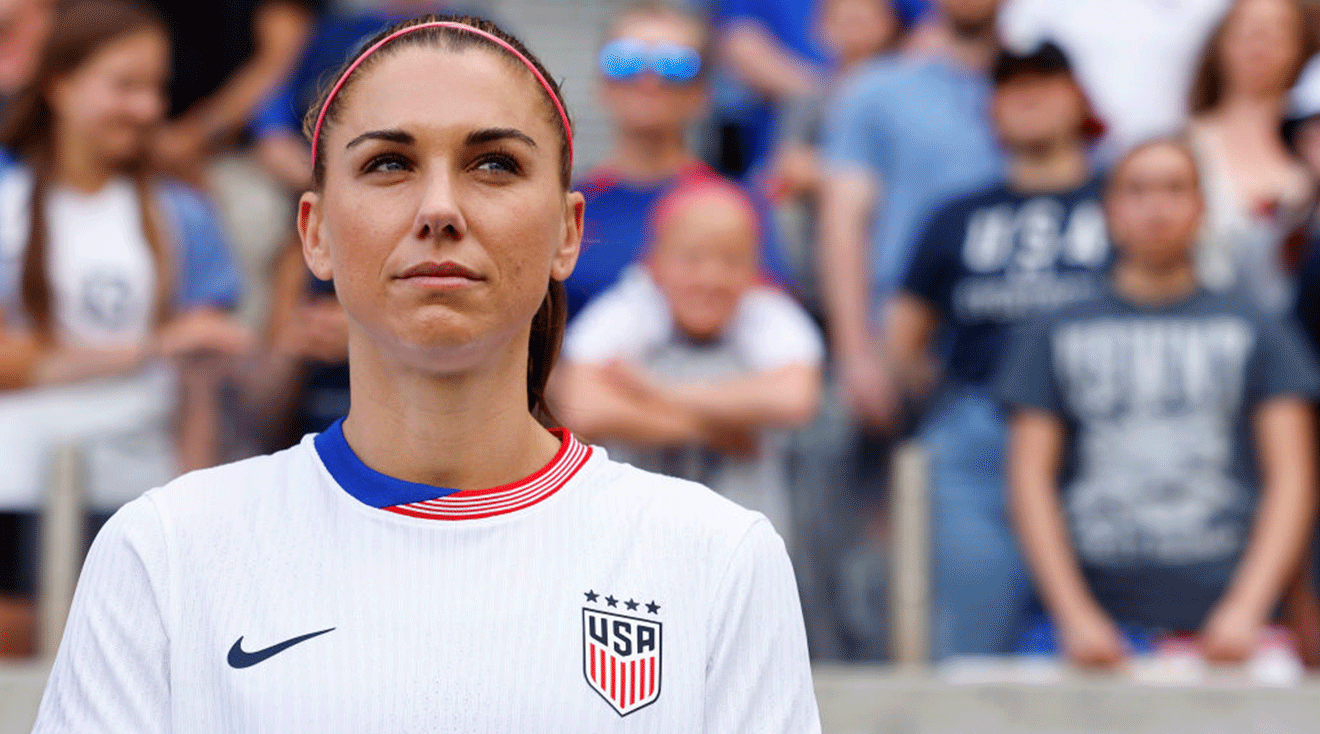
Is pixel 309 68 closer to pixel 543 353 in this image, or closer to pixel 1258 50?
pixel 1258 50

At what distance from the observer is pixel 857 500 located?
5.65 meters

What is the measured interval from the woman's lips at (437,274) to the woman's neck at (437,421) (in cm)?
14

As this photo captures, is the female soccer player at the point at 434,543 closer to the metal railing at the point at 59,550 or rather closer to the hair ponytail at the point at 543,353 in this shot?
the hair ponytail at the point at 543,353

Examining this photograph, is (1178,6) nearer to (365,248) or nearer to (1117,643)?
(1117,643)

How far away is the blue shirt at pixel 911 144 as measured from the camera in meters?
6.44

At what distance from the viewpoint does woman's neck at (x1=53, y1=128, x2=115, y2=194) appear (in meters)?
5.62

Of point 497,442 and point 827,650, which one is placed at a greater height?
point 497,442

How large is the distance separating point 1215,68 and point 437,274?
5.20m

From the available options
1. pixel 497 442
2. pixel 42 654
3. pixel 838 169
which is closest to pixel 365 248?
pixel 497 442

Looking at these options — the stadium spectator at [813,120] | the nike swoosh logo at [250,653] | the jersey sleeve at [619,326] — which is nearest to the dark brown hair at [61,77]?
the jersey sleeve at [619,326]

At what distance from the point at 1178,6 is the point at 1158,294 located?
5.20ft

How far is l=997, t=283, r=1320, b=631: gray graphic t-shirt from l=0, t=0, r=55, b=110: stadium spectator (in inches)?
142

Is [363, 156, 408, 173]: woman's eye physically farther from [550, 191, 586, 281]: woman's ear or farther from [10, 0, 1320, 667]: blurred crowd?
[10, 0, 1320, 667]: blurred crowd

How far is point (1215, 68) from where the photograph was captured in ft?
21.3
